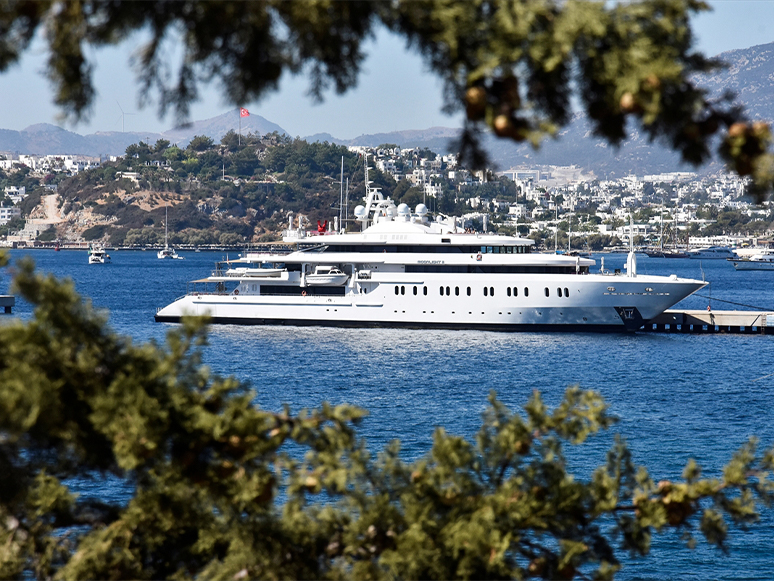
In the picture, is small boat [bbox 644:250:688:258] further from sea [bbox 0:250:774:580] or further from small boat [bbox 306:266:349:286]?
small boat [bbox 306:266:349:286]

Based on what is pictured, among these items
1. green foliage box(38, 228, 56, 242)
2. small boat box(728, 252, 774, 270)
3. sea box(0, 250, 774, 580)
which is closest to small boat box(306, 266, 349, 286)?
sea box(0, 250, 774, 580)

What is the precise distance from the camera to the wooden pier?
137ft

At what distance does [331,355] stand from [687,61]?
96.7ft

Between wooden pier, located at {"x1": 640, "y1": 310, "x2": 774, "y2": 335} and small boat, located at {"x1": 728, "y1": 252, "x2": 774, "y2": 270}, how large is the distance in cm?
8397

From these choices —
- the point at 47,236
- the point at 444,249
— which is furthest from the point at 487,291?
the point at 47,236

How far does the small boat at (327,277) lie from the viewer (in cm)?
4097

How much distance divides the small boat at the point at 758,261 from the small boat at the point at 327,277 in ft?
302

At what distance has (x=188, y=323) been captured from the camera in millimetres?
4926

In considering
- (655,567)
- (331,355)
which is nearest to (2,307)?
(331,355)

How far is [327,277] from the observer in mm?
40906

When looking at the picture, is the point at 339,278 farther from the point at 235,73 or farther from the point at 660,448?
the point at 235,73

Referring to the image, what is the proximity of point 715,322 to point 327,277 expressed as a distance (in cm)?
1671

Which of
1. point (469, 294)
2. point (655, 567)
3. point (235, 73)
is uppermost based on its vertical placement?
point (235, 73)

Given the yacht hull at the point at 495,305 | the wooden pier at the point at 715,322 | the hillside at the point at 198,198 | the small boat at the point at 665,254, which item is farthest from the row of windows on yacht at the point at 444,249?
the small boat at the point at 665,254
